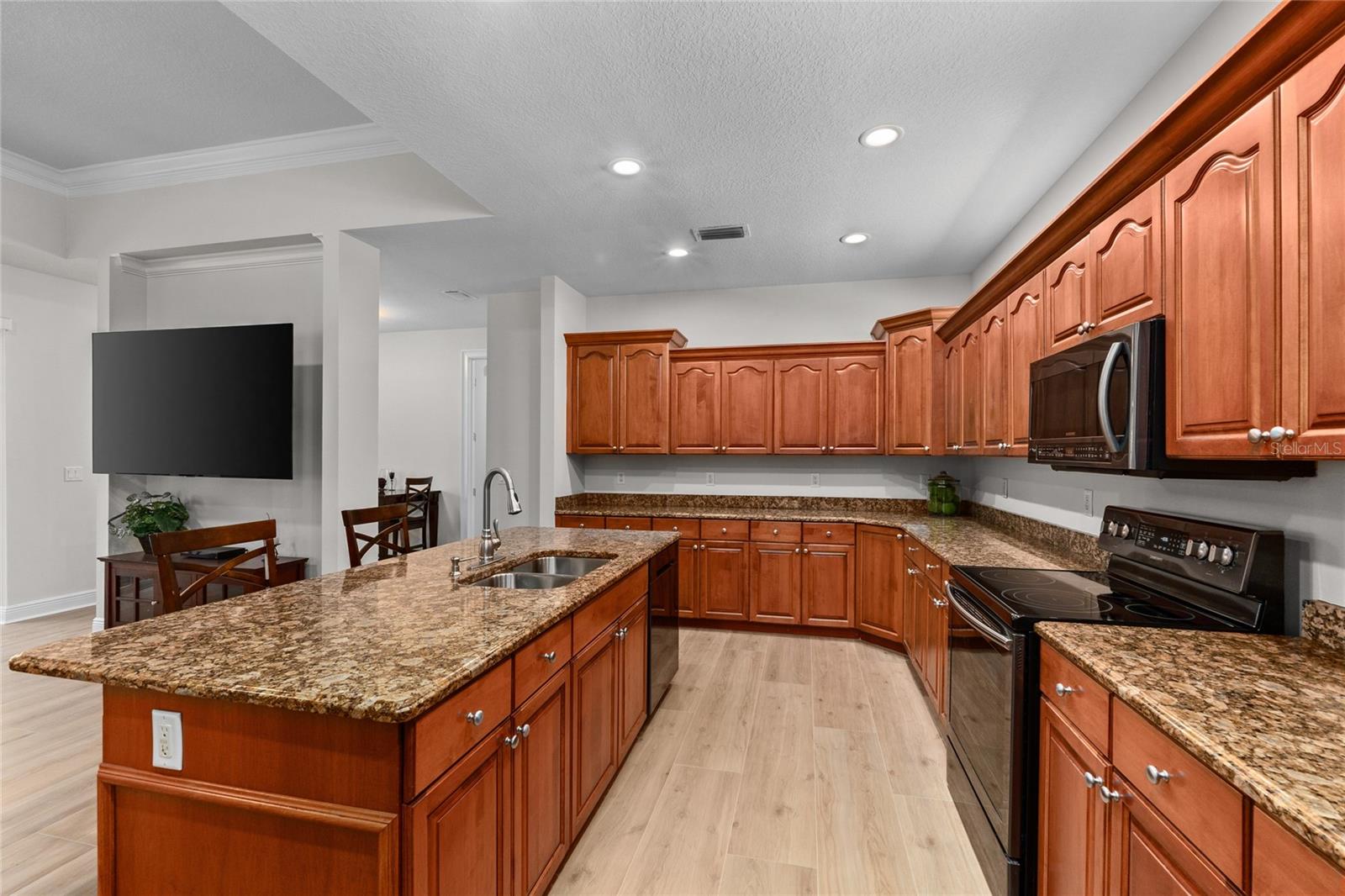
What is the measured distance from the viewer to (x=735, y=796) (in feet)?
7.50

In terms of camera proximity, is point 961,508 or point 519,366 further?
point 519,366

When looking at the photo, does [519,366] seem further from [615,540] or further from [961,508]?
[961,508]

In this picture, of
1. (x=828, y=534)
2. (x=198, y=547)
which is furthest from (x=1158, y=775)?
(x=828, y=534)

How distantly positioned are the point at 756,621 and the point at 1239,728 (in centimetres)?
343

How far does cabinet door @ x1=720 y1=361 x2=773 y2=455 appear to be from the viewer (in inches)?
183

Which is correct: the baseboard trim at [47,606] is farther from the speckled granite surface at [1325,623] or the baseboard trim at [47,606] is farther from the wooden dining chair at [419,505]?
the speckled granite surface at [1325,623]

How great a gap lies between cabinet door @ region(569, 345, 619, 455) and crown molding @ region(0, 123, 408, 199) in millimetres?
1937

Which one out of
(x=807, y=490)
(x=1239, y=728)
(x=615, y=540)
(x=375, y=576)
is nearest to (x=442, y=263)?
(x=615, y=540)

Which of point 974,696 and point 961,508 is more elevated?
point 961,508

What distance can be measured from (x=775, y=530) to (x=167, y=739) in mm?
3561

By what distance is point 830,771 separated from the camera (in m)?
2.46

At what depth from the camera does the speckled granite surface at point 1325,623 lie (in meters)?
1.36

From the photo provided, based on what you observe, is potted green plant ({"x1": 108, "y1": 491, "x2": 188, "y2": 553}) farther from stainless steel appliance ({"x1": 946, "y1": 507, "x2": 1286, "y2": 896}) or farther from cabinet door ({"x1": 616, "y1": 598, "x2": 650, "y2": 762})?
stainless steel appliance ({"x1": 946, "y1": 507, "x2": 1286, "y2": 896})

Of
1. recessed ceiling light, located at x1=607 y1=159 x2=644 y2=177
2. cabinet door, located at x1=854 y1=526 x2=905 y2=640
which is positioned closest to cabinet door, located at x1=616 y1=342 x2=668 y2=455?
cabinet door, located at x1=854 y1=526 x2=905 y2=640
